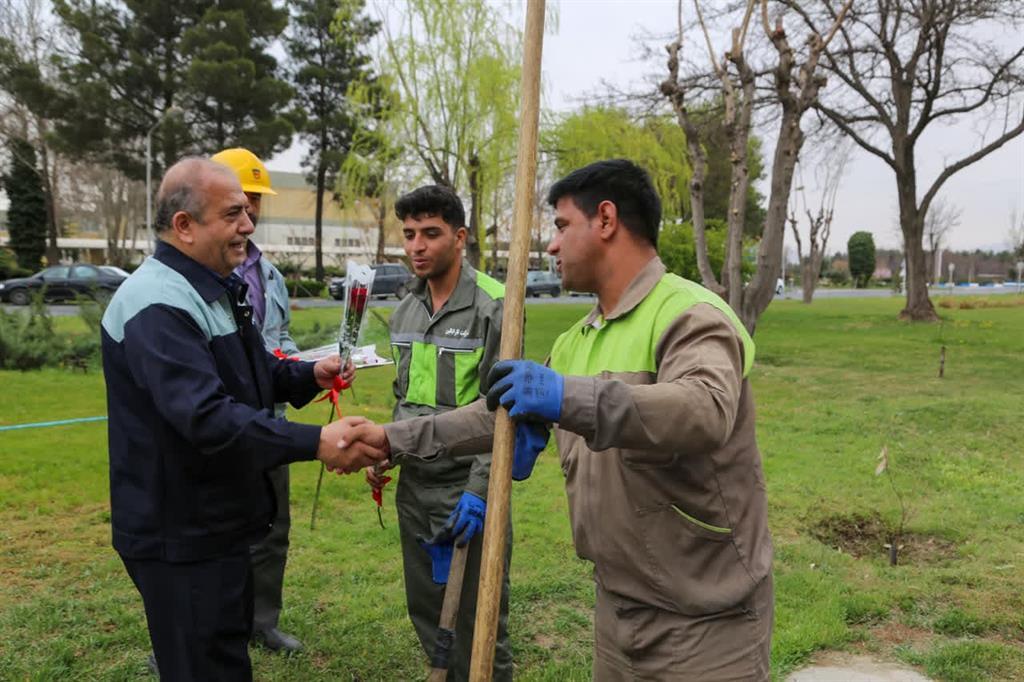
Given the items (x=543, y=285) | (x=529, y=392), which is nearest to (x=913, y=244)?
(x=543, y=285)

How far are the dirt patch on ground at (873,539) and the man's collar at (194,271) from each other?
462 centimetres

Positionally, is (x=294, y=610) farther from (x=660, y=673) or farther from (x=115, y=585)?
(x=660, y=673)

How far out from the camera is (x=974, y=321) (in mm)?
22359

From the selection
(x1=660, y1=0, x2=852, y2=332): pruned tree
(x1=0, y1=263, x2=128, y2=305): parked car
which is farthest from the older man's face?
(x1=0, y1=263, x2=128, y2=305): parked car

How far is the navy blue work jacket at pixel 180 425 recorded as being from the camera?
2.10 m

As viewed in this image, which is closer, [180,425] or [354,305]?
[180,425]

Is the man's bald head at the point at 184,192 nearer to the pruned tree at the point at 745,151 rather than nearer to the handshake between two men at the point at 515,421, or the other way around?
the handshake between two men at the point at 515,421

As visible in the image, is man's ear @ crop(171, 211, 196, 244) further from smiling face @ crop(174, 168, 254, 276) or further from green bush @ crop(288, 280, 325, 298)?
green bush @ crop(288, 280, 325, 298)

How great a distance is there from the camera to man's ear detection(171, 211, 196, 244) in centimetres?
235

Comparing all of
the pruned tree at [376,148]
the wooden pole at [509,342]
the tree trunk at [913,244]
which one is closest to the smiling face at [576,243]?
the wooden pole at [509,342]

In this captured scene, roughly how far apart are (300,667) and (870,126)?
22487 mm

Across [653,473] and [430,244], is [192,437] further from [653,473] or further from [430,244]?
[430,244]

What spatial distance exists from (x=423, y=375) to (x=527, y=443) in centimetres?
133

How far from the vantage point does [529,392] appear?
5.29 feet
